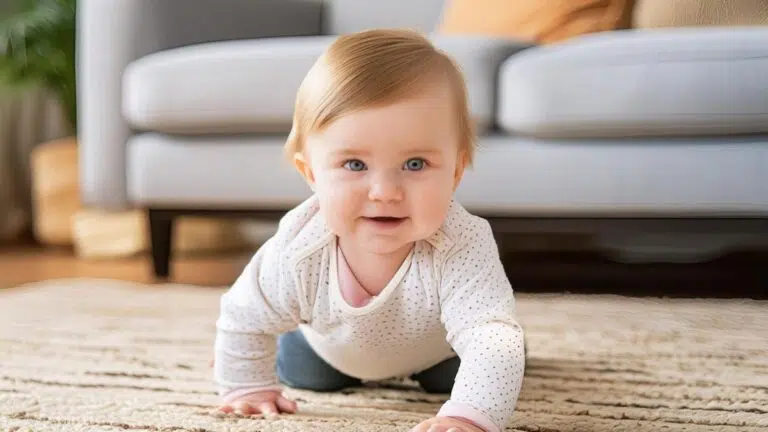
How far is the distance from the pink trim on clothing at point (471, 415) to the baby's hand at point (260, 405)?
0.19 metres

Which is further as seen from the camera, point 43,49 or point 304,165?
point 43,49

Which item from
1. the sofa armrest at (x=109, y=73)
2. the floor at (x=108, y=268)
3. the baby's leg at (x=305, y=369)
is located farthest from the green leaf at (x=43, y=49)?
the baby's leg at (x=305, y=369)

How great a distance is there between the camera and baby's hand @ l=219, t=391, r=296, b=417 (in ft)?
2.40

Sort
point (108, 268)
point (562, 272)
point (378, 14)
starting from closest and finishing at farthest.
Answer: point (562, 272) → point (108, 268) → point (378, 14)

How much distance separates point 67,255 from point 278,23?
78cm

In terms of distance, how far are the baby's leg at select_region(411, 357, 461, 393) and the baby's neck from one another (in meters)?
0.13

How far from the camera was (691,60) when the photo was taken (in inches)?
46.7

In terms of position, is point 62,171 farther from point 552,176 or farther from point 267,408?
point 267,408

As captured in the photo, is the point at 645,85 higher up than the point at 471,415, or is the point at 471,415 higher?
the point at 645,85

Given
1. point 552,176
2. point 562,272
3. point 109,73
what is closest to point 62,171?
point 109,73

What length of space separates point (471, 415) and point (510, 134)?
32.1 inches

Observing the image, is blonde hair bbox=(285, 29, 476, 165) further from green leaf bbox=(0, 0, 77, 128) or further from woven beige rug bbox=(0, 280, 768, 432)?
green leaf bbox=(0, 0, 77, 128)

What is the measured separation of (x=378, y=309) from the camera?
2.29 feet

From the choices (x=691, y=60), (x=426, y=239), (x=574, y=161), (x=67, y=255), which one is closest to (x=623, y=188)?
(x=574, y=161)
